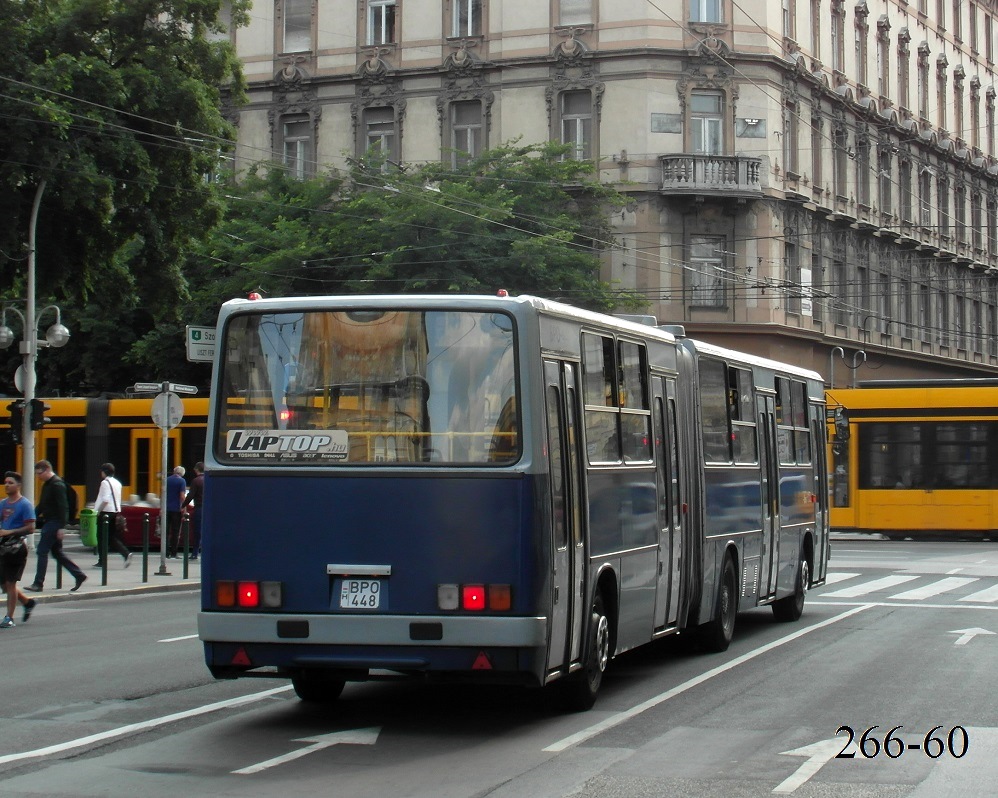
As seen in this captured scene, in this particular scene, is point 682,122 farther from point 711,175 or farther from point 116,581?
point 116,581

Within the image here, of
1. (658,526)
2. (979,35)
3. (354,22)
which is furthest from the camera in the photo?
(979,35)

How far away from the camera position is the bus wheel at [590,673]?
1084cm

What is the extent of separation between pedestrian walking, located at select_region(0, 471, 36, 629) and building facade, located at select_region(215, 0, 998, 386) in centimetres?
2861

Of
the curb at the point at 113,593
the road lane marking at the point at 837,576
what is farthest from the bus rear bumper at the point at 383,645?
the road lane marking at the point at 837,576

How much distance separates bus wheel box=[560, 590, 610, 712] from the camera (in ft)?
35.6

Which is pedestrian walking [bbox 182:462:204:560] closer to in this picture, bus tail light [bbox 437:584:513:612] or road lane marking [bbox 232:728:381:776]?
road lane marking [bbox 232:728:381:776]

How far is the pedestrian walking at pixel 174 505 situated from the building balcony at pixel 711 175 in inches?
825

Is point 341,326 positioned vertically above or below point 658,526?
above

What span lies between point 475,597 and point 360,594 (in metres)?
0.71

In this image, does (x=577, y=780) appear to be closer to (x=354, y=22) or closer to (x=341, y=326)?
(x=341, y=326)

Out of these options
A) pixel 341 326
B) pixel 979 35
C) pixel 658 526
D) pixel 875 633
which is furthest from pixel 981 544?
pixel 979 35

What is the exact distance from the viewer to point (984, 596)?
21.8m

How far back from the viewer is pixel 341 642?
9766 mm

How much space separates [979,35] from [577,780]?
6685cm
